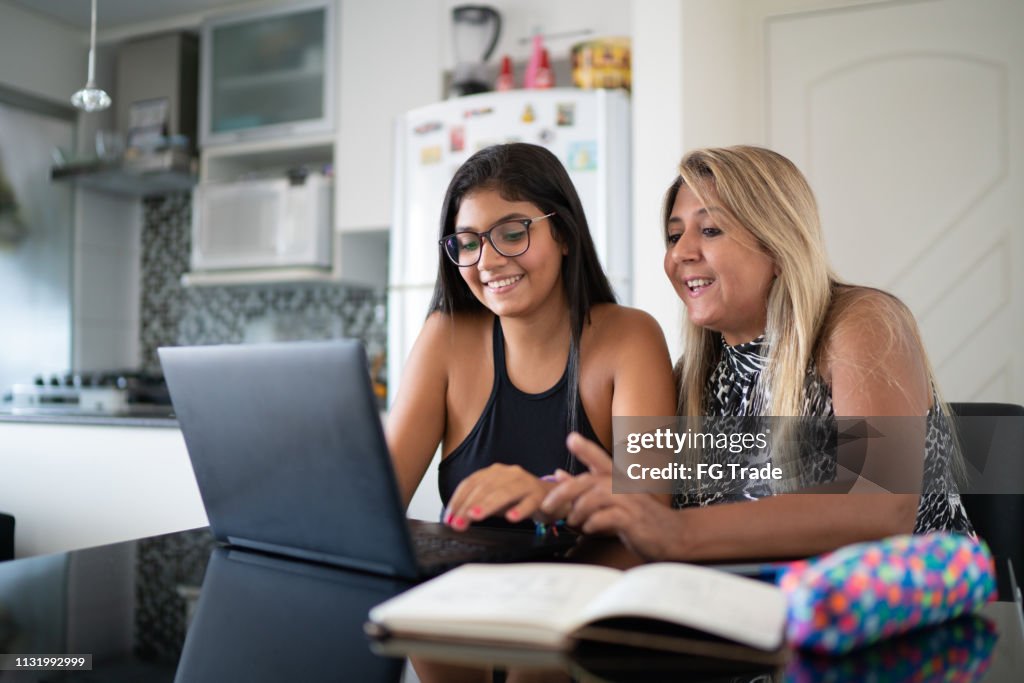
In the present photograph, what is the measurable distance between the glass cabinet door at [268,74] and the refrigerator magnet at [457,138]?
2.59 ft

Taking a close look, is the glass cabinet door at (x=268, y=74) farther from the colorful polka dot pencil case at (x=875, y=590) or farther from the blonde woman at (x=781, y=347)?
the colorful polka dot pencil case at (x=875, y=590)

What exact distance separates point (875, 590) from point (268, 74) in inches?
147

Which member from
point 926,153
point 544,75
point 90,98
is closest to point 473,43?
point 544,75

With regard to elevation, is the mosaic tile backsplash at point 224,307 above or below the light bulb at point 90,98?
below

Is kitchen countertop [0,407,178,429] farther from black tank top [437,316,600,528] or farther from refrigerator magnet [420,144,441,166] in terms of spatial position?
refrigerator magnet [420,144,441,166]

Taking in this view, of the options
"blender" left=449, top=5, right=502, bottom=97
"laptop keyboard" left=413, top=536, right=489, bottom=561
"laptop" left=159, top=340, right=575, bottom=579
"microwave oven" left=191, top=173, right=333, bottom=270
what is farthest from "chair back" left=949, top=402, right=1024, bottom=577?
"microwave oven" left=191, top=173, right=333, bottom=270

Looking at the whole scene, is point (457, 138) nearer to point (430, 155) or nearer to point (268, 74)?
point (430, 155)

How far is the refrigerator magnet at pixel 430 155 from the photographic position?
124 inches

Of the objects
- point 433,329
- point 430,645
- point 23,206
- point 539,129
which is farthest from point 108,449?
point 23,206

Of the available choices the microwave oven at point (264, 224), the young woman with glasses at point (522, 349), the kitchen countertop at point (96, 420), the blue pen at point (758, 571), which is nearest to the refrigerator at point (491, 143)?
the microwave oven at point (264, 224)

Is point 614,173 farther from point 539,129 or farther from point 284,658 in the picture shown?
point 284,658

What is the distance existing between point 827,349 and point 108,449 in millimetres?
1788

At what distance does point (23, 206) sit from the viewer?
4.00m

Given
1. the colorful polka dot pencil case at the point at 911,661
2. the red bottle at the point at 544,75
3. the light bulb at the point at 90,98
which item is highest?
the red bottle at the point at 544,75
